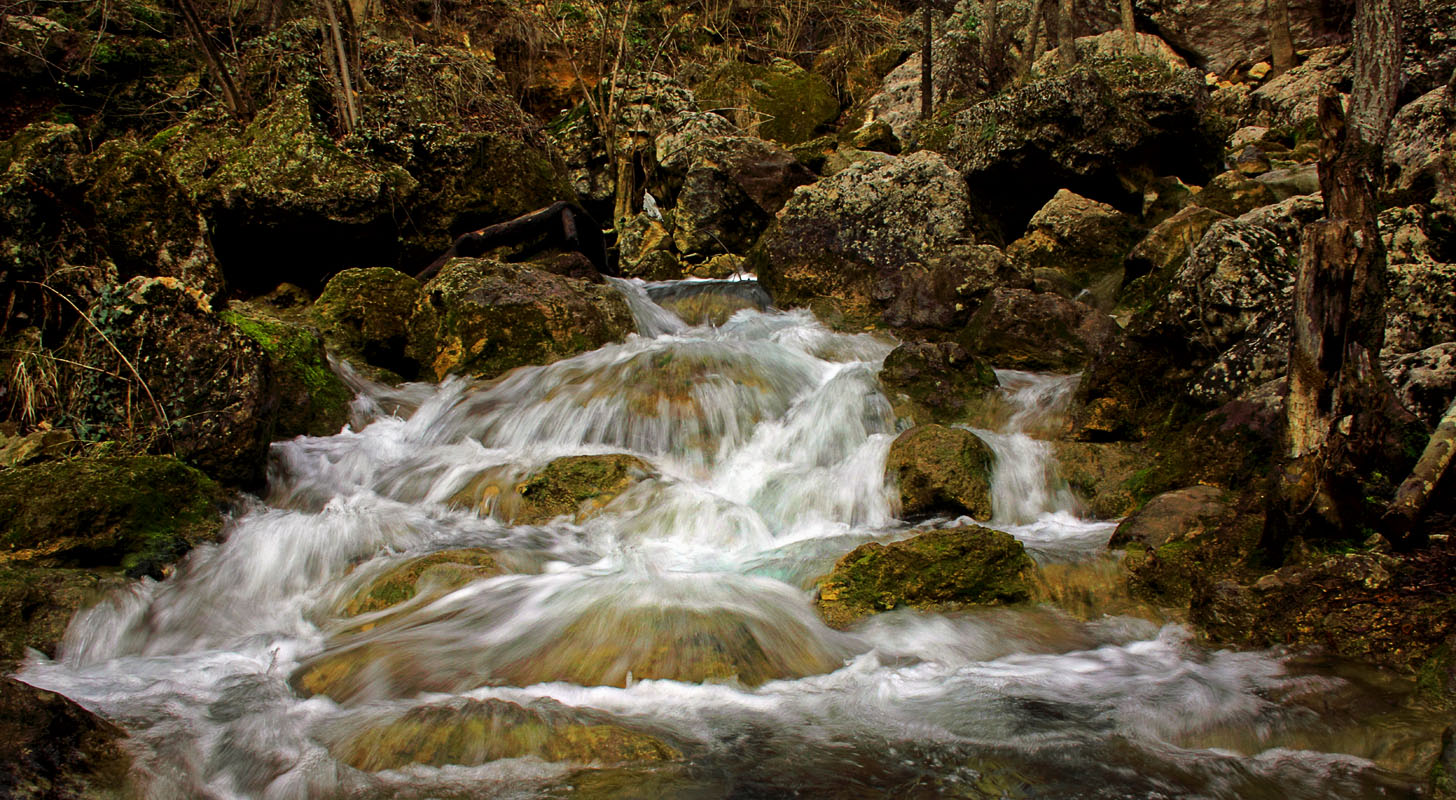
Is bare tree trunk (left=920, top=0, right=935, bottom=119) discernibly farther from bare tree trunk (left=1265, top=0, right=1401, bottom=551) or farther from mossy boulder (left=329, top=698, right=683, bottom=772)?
mossy boulder (left=329, top=698, right=683, bottom=772)

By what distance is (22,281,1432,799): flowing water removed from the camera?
260 centimetres

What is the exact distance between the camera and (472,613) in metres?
4.12

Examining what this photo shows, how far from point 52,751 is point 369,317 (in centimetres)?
624

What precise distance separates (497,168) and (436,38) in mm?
7240

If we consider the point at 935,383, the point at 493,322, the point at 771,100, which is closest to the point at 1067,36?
the point at 771,100

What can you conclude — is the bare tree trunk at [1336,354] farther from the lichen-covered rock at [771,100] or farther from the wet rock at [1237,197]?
the lichen-covered rock at [771,100]

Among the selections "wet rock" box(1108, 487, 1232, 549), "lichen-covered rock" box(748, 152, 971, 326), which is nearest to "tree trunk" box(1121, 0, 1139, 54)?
"lichen-covered rock" box(748, 152, 971, 326)

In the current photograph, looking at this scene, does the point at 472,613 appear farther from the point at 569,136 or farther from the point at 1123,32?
the point at 1123,32

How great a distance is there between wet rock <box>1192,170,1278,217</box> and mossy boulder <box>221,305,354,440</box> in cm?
876

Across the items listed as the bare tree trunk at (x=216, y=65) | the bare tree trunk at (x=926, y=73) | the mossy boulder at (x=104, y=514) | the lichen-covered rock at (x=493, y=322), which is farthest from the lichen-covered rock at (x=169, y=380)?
the bare tree trunk at (x=926, y=73)

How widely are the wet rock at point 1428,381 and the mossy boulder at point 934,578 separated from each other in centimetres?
202

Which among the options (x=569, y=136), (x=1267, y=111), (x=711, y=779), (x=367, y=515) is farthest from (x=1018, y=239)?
(x=711, y=779)

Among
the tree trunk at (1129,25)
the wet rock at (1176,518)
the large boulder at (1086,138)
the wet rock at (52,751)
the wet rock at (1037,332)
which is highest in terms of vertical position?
the tree trunk at (1129,25)

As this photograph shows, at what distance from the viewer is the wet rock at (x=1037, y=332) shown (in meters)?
7.56
